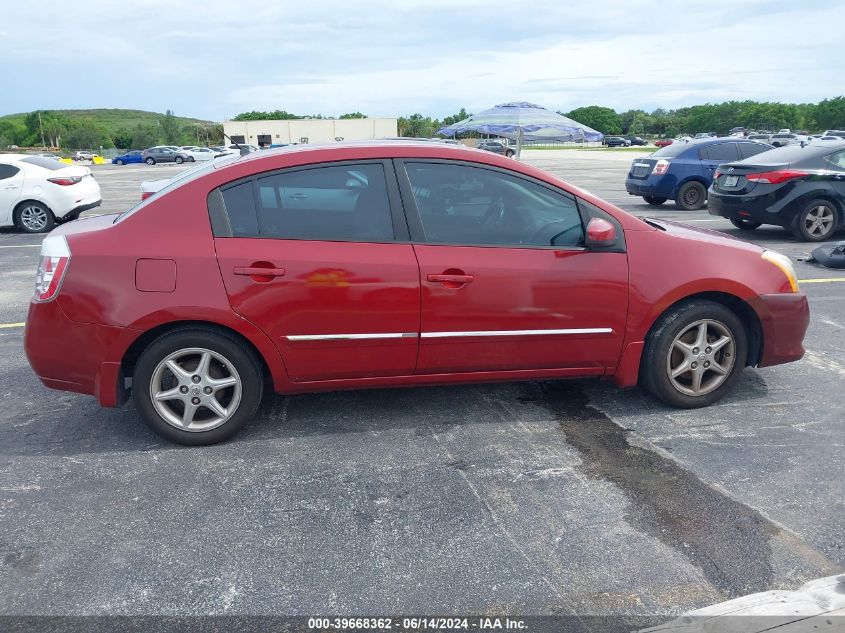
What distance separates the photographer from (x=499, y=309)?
389cm

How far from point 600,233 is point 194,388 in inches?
93.5

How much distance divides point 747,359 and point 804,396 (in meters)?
0.48

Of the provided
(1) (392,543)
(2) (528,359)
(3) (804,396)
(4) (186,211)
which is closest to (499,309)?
(2) (528,359)

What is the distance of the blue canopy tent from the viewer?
846 inches

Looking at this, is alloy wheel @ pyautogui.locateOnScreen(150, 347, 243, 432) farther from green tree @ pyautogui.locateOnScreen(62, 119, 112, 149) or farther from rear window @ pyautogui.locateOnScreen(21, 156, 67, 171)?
green tree @ pyautogui.locateOnScreen(62, 119, 112, 149)

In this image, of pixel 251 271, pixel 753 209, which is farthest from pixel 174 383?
pixel 753 209

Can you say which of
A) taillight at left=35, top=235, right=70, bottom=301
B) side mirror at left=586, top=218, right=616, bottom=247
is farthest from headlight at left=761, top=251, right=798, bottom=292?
taillight at left=35, top=235, right=70, bottom=301

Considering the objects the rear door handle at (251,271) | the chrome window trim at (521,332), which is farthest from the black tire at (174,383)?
the chrome window trim at (521,332)

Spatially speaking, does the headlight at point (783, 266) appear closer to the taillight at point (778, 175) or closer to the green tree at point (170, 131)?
the taillight at point (778, 175)

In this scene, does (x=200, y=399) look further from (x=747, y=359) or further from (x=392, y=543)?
(x=747, y=359)

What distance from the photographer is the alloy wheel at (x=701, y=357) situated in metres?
4.23

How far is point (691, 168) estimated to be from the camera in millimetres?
14672

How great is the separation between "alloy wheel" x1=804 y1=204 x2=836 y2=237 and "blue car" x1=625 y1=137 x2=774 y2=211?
14.8 ft

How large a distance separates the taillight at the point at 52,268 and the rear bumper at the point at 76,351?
60 millimetres
